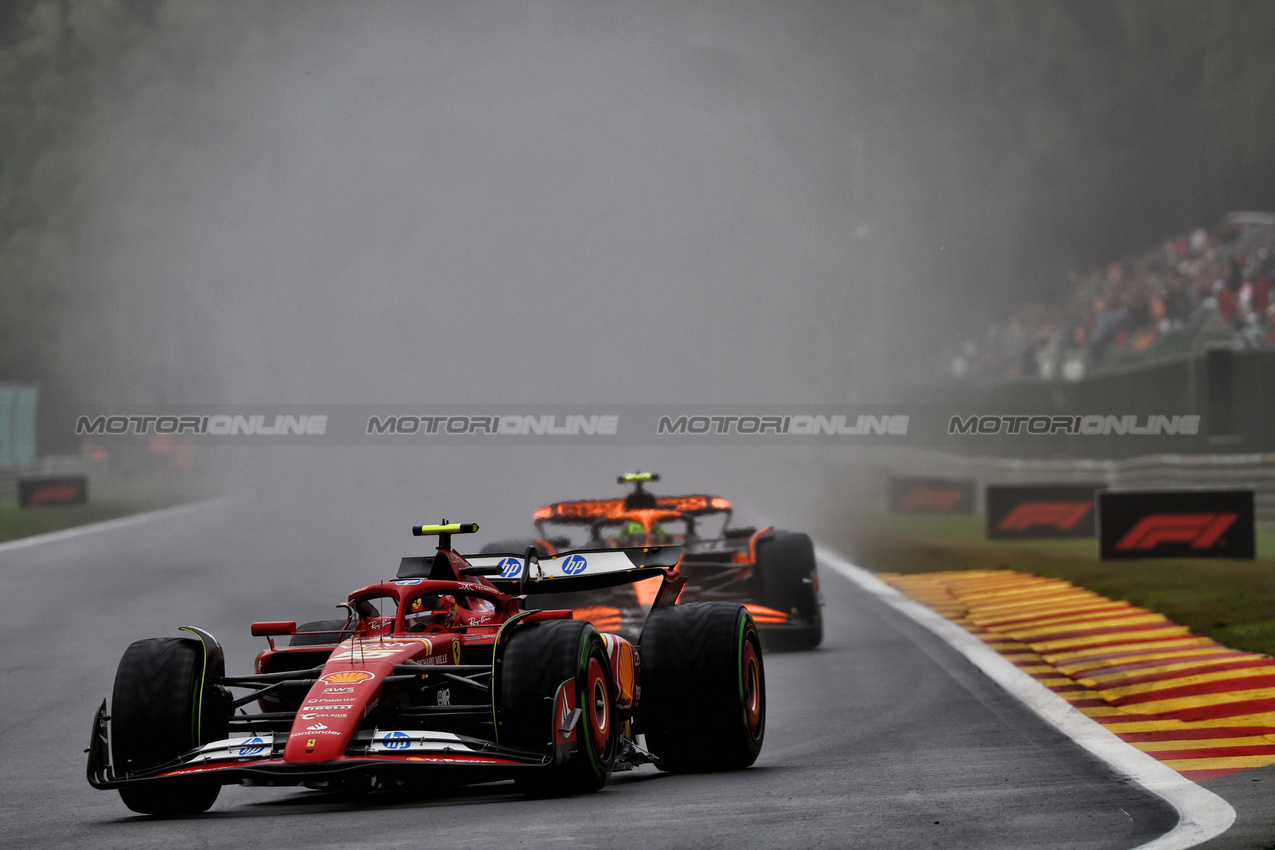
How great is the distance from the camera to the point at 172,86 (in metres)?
95.0

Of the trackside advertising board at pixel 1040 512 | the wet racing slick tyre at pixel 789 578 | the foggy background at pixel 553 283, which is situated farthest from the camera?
the foggy background at pixel 553 283

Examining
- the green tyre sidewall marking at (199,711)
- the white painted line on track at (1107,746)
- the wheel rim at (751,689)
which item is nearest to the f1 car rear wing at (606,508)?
the white painted line on track at (1107,746)

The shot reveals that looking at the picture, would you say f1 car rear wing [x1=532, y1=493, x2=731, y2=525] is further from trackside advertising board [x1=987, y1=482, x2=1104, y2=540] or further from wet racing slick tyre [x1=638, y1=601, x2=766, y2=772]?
trackside advertising board [x1=987, y1=482, x2=1104, y2=540]

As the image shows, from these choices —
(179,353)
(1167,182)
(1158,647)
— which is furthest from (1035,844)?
(179,353)

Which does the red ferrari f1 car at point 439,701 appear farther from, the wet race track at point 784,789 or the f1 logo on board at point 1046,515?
the f1 logo on board at point 1046,515

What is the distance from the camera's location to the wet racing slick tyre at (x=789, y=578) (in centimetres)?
1301

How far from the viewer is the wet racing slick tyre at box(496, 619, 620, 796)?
6.80 m

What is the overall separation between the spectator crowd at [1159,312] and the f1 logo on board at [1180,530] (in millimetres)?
9482

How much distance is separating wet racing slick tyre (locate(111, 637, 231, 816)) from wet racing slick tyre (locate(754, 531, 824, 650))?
20.7 feet

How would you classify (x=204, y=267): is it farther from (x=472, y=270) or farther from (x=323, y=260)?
(x=472, y=270)

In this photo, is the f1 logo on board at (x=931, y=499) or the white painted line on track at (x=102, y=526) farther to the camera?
the f1 logo on board at (x=931, y=499)
